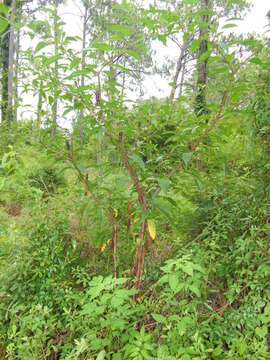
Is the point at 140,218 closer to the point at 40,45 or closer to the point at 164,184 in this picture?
the point at 164,184

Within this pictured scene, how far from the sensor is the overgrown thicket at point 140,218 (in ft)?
4.26

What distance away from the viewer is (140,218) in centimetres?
164

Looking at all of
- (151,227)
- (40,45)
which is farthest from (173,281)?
(40,45)

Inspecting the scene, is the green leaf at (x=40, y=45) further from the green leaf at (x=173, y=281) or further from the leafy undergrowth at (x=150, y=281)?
the green leaf at (x=173, y=281)

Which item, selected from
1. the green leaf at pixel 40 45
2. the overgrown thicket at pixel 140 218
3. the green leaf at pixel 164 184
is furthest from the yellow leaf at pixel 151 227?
the green leaf at pixel 40 45

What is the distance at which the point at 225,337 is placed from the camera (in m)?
1.39

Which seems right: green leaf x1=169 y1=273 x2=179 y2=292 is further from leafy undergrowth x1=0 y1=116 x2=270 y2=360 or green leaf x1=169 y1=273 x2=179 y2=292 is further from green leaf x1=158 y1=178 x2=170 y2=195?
green leaf x1=158 y1=178 x2=170 y2=195

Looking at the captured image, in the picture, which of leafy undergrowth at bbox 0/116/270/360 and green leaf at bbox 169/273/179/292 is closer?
green leaf at bbox 169/273/179/292

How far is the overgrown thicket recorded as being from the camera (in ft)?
4.26

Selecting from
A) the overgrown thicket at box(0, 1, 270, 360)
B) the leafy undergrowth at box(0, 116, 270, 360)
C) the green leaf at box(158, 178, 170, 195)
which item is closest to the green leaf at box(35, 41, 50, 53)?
the overgrown thicket at box(0, 1, 270, 360)

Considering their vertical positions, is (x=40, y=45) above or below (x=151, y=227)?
above

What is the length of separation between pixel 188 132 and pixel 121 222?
757 mm

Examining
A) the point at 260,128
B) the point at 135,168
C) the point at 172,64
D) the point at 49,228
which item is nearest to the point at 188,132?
the point at 135,168

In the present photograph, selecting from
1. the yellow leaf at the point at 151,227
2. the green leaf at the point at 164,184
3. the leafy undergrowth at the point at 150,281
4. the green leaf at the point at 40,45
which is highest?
the green leaf at the point at 40,45
